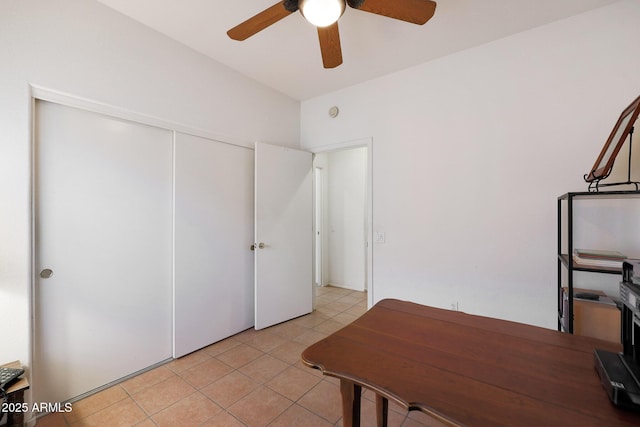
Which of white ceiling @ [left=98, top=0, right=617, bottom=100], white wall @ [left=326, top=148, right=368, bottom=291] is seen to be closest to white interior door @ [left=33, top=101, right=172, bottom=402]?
white ceiling @ [left=98, top=0, right=617, bottom=100]

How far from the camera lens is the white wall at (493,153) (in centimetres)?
191

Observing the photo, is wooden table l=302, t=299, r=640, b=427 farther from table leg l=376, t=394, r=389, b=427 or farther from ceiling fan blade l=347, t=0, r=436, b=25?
ceiling fan blade l=347, t=0, r=436, b=25

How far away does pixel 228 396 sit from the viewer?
6.25ft

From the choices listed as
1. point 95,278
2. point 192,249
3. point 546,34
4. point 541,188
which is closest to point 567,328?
point 541,188

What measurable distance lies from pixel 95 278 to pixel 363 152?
3.71 m

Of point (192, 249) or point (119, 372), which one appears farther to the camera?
point (192, 249)

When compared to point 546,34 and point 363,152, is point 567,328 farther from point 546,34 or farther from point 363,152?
point 363,152

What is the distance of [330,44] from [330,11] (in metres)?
0.34

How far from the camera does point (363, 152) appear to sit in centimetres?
440

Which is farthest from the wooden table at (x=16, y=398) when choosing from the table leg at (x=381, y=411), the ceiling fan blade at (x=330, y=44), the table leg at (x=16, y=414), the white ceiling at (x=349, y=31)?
the ceiling fan blade at (x=330, y=44)

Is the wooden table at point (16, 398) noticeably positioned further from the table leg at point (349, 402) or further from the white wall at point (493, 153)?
the white wall at point (493, 153)

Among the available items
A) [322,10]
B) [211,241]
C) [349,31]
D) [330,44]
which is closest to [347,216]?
[211,241]

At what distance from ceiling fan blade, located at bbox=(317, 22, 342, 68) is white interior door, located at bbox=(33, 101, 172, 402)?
4.94 feet

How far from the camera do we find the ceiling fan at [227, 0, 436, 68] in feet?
4.46
